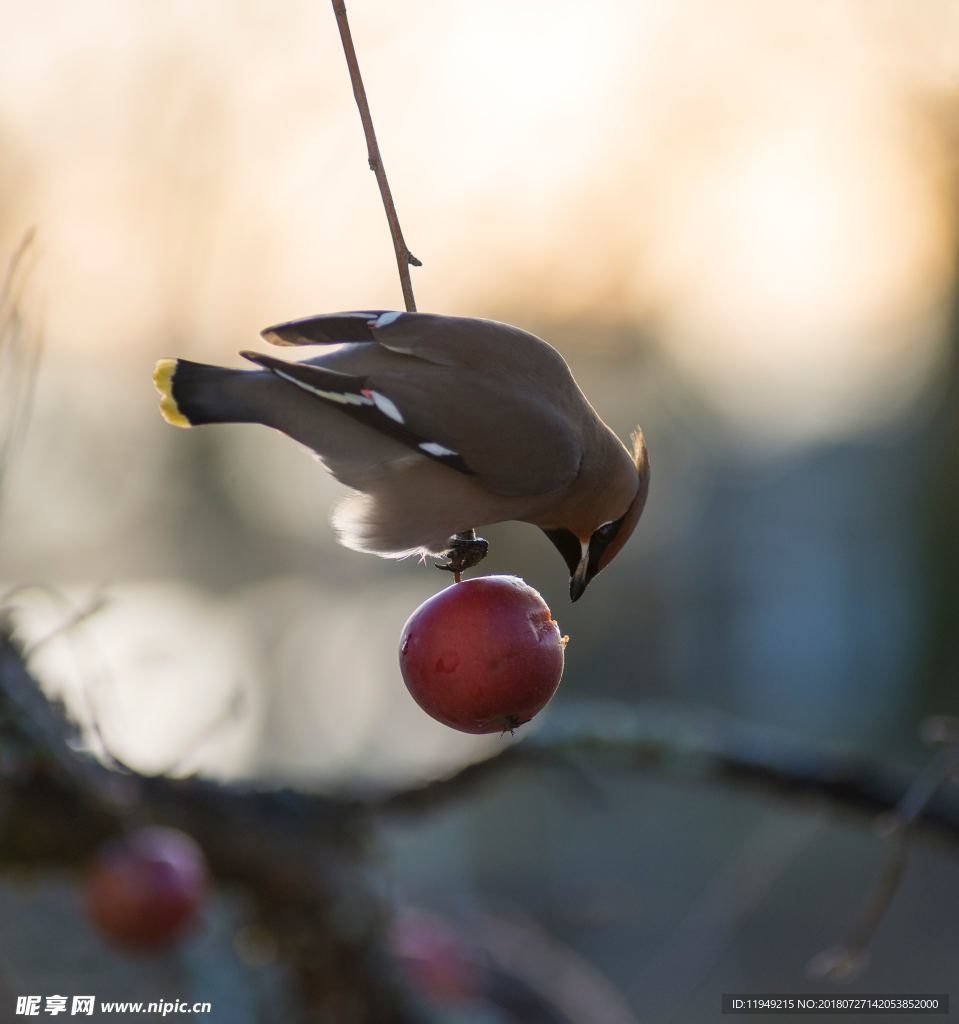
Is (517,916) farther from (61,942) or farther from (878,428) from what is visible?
(878,428)

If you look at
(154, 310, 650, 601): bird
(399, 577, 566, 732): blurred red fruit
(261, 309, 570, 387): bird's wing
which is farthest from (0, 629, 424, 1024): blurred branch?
(399, 577, 566, 732): blurred red fruit

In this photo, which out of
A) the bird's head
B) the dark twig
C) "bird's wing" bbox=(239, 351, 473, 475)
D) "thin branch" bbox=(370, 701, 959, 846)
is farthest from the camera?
"thin branch" bbox=(370, 701, 959, 846)

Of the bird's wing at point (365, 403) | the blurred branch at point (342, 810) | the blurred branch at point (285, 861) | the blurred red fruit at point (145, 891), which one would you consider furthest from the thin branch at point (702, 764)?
the bird's wing at point (365, 403)

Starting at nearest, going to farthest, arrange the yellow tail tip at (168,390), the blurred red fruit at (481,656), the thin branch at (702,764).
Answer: the blurred red fruit at (481,656), the yellow tail tip at (168,390), the thin branch at (702,764)

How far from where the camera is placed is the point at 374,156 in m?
1.77

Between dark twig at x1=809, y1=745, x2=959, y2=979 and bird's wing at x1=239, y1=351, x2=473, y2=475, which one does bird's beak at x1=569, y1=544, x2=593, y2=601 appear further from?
dark twig at x1=809, y1=745, x2=959, y2=979

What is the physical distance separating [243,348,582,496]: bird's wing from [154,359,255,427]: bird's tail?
0.33 ft

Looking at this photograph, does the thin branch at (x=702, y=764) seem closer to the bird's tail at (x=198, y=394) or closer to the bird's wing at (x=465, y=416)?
the bird's wing at (x=465, y=416)

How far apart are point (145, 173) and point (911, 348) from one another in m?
15.2

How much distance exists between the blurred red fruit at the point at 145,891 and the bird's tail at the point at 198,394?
3.66 ft

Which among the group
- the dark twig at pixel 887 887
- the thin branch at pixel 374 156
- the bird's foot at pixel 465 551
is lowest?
the dark twig at pixel 887 887

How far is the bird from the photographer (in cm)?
262

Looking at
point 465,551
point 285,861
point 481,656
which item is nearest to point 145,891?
point 285,861

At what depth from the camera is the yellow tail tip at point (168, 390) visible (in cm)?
246
